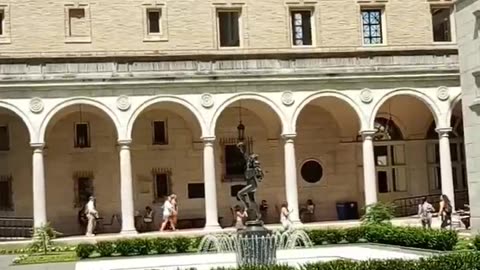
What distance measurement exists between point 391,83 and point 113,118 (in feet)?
37.1

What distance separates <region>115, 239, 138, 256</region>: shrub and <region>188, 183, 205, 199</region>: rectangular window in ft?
40.2

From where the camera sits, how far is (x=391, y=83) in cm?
3512

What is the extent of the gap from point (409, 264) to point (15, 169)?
24.9 meters

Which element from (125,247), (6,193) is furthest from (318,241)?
(6,193)

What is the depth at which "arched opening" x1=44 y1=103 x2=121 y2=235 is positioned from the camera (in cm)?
3672

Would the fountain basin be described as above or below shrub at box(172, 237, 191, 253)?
below

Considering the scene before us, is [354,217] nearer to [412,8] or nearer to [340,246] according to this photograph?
[412,8]

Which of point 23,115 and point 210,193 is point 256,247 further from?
point 23,115

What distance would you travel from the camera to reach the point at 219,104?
33875 mm

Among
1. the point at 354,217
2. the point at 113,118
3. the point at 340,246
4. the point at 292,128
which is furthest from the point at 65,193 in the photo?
the point at 340,246

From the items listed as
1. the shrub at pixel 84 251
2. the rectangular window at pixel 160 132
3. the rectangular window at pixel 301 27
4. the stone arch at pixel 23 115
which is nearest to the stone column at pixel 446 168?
the rectangular window at pixel 301 27

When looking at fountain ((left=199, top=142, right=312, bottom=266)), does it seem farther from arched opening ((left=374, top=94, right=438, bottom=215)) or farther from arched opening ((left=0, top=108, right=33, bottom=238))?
arched opening ((left=374, top=94, right=438, bottom=215))

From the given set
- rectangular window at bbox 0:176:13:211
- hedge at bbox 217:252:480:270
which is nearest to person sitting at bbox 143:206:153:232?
rectangular window at bbox 0:176:13:211

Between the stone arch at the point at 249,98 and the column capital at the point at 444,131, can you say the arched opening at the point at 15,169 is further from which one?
the column capital at the point at 444,131
